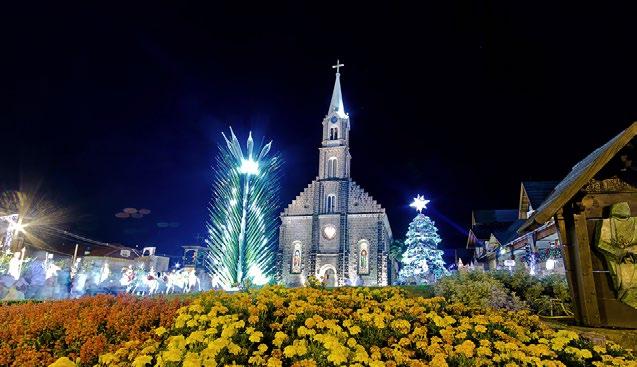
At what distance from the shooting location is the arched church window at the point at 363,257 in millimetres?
43309

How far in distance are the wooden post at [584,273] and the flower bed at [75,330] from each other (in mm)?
8786

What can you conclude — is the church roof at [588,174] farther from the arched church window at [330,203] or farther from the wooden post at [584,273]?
the arched church window at [330,203]

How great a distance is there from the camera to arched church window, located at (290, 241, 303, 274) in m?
44.9

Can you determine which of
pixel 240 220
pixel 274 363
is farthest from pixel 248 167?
pixel 274 363

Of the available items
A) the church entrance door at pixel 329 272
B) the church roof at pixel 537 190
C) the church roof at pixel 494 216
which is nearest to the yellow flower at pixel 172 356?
the church roof at pixel 537 190

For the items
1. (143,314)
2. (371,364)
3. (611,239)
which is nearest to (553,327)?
(611,239)

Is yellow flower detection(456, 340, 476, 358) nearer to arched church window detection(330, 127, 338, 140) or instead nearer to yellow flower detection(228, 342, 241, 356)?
yellow flower detection(228, 342, 241, 356)

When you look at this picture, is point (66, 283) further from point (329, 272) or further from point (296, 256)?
point (329, 272)

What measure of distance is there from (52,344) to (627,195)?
13039 mm

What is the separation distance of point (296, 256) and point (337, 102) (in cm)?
2232

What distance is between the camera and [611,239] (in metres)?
8.18

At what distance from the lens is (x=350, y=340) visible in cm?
545

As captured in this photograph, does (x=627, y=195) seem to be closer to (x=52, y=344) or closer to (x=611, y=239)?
(x=611, y=239)

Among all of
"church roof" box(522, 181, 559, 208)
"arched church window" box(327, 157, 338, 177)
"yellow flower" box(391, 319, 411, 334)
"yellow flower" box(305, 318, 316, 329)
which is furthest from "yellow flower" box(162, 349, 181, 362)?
"arched church window" box(327, 157, 338, 177)
